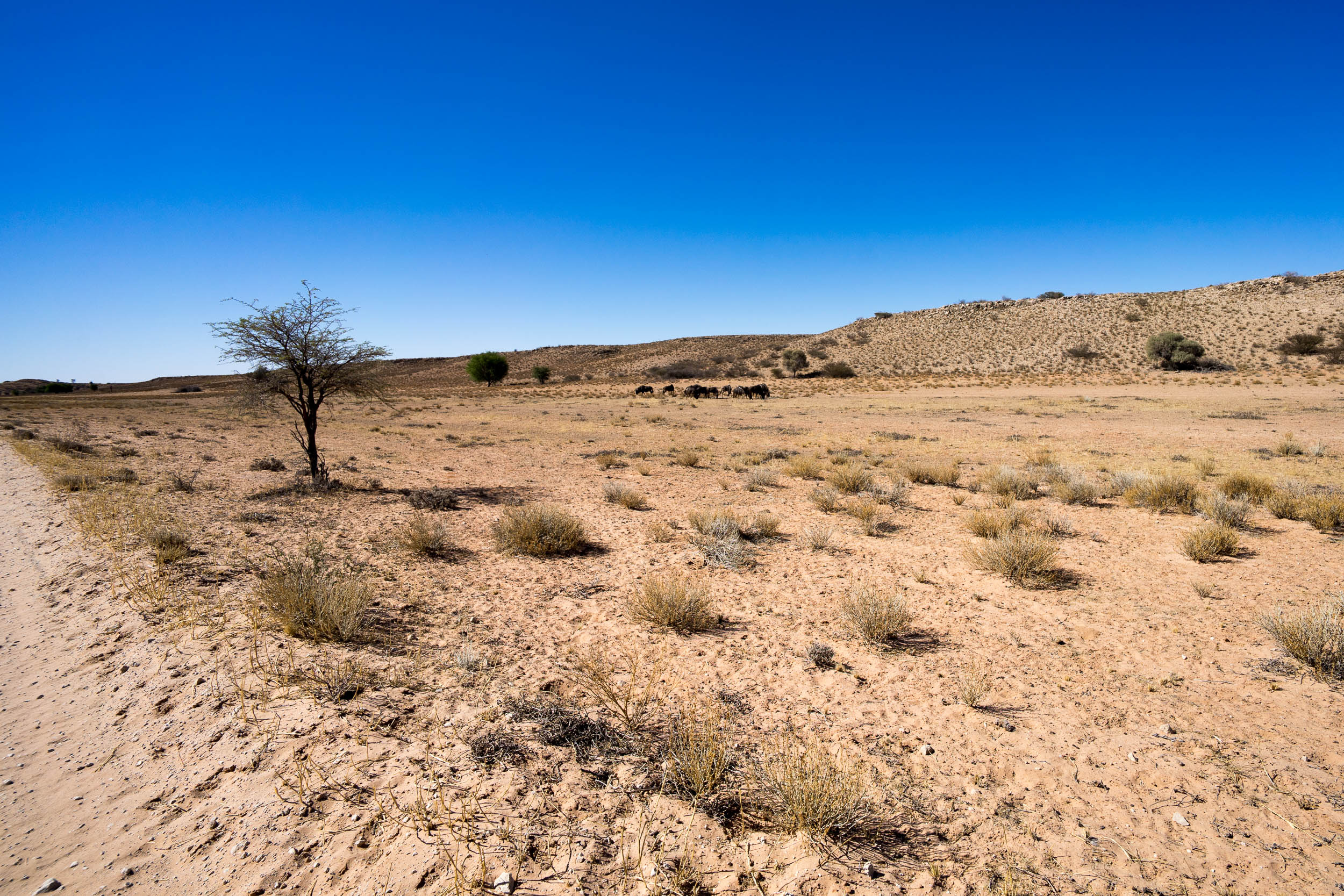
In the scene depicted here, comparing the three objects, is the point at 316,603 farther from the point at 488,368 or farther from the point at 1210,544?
the point at 488,368

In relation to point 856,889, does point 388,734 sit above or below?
above

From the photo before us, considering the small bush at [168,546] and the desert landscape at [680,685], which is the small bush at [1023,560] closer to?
the desert landscape at [680,685]

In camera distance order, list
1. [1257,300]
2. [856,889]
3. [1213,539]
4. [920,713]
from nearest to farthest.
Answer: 1. [856,889]
2. [920,713]
3. [1213,539]
4. [1257,300]


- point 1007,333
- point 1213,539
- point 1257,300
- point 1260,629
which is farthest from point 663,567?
point 1257,300

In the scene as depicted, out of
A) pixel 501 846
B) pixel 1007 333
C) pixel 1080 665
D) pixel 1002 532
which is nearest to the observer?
pixel 501 846

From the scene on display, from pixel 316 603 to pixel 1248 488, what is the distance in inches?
586

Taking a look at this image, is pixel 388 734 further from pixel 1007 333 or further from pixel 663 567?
pixel 1007 333

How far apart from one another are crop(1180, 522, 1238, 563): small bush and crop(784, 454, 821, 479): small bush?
714 cm

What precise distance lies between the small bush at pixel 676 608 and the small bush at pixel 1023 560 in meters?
3.95

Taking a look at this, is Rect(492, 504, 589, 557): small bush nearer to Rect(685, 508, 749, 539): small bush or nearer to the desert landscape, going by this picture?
the desert landscape

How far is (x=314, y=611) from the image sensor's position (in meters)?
5.45

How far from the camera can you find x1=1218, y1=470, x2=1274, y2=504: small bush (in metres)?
9.89

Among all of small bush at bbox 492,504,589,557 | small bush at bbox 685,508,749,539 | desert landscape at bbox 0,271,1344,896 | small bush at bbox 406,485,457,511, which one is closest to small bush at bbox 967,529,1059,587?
desert landscape at bbox 0,271,1344,896

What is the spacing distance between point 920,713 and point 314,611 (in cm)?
561
